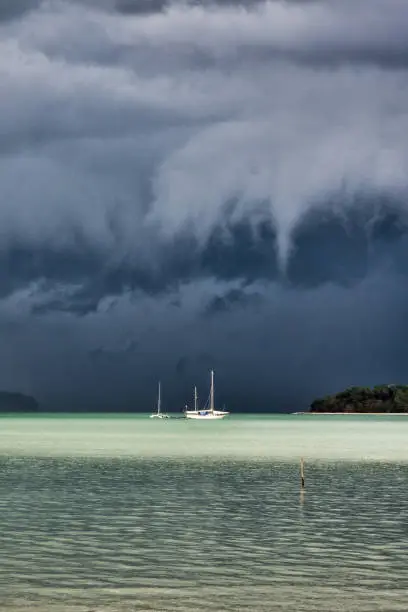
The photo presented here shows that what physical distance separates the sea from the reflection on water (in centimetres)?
8

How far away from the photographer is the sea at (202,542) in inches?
1592

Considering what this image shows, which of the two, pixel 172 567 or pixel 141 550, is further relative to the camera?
pixel 141 550

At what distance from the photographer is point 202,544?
54.1m

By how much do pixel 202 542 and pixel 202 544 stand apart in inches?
27.1

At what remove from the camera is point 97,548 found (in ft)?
172

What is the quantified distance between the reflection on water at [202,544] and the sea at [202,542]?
80mm

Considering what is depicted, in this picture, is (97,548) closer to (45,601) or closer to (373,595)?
(45,601)

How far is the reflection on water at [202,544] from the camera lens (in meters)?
40.5

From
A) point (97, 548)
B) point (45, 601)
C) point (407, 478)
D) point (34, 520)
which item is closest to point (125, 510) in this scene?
point (34, 520)

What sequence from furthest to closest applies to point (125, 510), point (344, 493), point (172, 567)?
point (344, 493)
point (125, 510)
point (172, 567)

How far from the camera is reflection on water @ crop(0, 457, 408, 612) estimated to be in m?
40.5

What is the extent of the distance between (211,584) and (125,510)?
89.4 feet

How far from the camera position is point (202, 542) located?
2156 inches

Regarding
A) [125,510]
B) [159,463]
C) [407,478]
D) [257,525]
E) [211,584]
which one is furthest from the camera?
[159,463]
